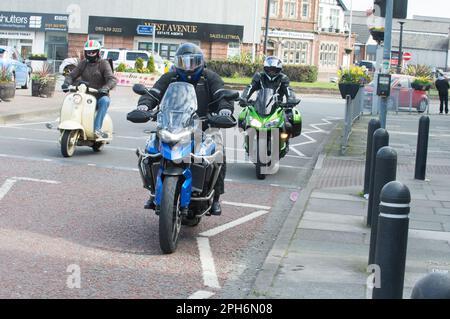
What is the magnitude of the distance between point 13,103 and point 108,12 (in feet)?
150

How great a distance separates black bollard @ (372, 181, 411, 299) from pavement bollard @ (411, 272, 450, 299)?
1096 millimetres

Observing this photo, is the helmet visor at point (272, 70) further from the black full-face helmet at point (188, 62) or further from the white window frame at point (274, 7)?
the white window frame at point (274, 7)

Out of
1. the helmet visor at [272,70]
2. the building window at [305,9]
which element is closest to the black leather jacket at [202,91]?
the helmet visor at [272,70]

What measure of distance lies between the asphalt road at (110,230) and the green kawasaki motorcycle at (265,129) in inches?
12.1

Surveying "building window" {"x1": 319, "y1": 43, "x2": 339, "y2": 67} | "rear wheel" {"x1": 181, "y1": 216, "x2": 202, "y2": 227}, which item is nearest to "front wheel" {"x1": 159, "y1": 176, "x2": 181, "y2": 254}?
"rear wheel" {"x1": 181, "y1": 216, "x2": 202, "y2": 227}

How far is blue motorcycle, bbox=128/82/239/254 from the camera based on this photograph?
7.38 meters

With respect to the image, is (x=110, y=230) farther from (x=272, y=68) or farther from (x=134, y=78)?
(x=134, y=78)

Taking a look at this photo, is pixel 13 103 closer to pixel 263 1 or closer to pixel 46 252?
pixel 46 252

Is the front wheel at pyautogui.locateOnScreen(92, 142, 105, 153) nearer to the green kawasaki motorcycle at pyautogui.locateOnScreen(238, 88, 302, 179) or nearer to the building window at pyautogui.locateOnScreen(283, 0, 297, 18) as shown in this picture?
the green kawasaki motorcycle at pyautogui.locateOnScreen(238, 88, 302, 179)

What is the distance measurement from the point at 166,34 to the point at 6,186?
57727 millimetres

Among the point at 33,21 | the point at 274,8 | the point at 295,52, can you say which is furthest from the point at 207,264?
the point at 295,52

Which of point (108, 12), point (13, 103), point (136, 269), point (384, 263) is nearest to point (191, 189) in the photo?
point (136, 269)

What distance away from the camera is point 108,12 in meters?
67.8

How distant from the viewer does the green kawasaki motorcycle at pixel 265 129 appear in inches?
500
